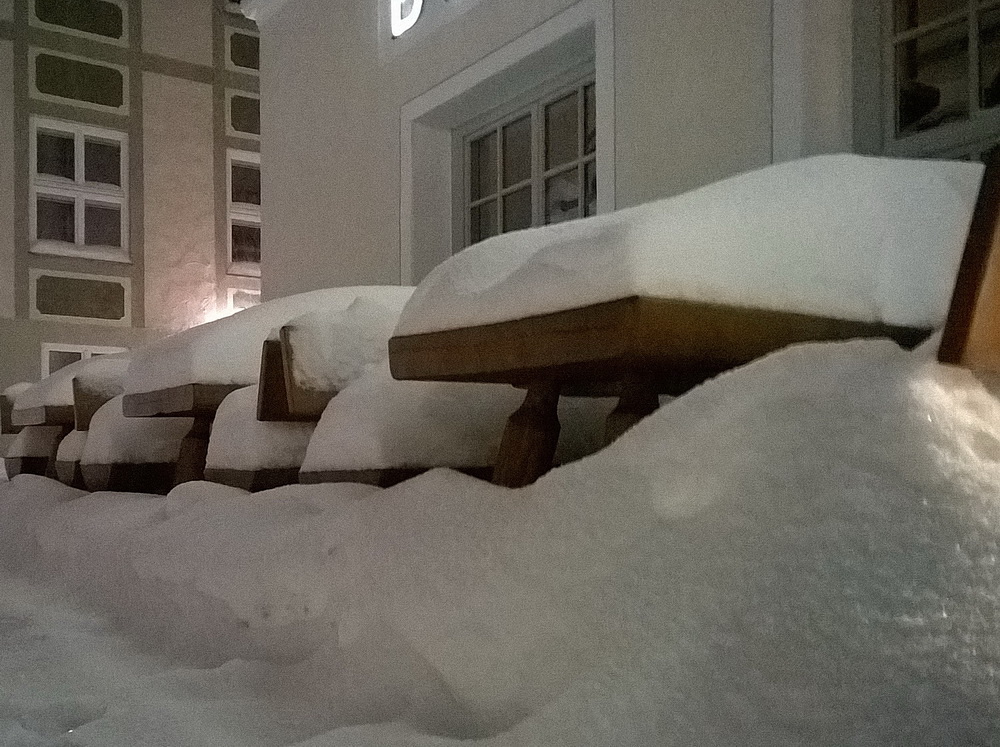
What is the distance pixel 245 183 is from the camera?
7324 mm

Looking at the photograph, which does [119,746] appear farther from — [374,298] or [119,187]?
[119,187]

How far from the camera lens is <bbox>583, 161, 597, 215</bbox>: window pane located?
2.80m

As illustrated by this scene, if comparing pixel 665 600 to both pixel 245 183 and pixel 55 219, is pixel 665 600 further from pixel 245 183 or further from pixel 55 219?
pixel 245 183

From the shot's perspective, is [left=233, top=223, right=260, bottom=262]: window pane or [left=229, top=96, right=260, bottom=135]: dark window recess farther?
[left=233, top=223, right=260, bottom=262]: window pane

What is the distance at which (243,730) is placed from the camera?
91 cm

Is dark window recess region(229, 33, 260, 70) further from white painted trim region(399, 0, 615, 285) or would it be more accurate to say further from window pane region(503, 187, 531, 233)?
window pane region(503, 187, 531, 233)

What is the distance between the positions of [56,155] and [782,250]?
6.76 metres

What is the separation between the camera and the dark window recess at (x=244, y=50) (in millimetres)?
7211

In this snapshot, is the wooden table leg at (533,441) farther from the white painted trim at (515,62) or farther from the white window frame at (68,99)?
the white window frame at (68,99)

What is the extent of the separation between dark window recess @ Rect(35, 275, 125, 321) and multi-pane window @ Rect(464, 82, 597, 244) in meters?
4.35

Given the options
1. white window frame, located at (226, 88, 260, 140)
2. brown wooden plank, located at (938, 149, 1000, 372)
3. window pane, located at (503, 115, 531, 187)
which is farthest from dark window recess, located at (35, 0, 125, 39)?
brown wooden plank, located at (938, 149, 1000, 372)

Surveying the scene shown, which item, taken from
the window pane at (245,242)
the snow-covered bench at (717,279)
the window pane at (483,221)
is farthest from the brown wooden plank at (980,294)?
the window pane at (245,242)

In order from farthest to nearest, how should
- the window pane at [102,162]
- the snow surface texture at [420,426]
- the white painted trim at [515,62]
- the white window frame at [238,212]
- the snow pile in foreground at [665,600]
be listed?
1. the white window frame at [238,212]
2. the window pane at [102,162]
3. the white painted trim at [515,62]
4. the snow surface texture at [420,426]
5. the snow pile in foreground at [665,600]

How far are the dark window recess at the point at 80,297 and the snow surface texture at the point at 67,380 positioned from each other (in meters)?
3.37
